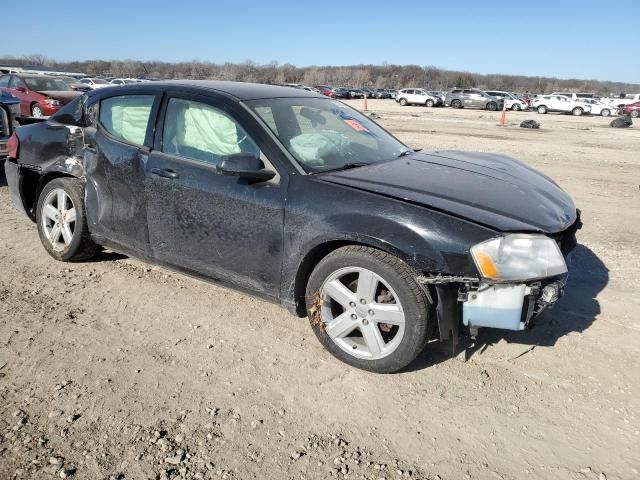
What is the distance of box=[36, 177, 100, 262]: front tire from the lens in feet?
14.7

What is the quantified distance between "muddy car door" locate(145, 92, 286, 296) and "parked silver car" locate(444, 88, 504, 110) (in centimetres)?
4216

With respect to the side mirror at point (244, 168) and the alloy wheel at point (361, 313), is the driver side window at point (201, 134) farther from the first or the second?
the alloy wheel at point (361, 313)

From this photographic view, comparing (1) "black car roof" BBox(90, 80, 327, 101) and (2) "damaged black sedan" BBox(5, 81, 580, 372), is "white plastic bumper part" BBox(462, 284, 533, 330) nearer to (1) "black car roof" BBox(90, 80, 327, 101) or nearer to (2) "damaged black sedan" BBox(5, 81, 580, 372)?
(2) "damaged black sedan" BBox(5, 81, 580, 372)

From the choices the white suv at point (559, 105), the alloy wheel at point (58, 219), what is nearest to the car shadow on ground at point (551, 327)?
the alloy wheel at point (58, 219)

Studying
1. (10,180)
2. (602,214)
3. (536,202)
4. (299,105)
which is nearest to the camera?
(536,202)

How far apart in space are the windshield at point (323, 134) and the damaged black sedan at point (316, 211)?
0.05ft

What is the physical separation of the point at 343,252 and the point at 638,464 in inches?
70.5

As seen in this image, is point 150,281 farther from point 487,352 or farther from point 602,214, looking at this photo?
point 602,214

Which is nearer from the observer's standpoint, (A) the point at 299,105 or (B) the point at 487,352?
(B) the point at 487,352

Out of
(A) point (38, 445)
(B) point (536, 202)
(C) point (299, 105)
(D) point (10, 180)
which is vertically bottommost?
(A) point (38, 445)

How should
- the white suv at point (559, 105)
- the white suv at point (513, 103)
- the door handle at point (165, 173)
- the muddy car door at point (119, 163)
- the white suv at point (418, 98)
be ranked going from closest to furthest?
the door handle at point (165, 173) → the muddy car door at point (119, 163) → the white suv at point (559, 105) → the white suv at point (513, 103) → the white suv at point (418, 98)

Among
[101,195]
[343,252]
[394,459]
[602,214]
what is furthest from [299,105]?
[602,214]

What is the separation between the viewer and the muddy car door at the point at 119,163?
13.0ft

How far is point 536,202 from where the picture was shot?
329 cm
